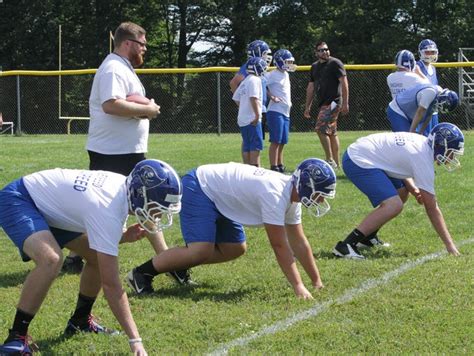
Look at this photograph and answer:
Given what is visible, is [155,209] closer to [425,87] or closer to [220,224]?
[220,224]

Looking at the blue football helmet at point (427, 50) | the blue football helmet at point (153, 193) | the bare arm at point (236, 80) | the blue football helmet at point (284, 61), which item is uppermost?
the blue football helmet at point (427, 50)

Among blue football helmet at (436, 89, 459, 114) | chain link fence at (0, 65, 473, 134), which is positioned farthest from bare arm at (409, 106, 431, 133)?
chain link fence at (0, 65, 473, 134)

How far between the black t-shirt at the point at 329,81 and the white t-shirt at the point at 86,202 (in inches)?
344

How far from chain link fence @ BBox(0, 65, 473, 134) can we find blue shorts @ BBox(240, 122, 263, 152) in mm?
11611

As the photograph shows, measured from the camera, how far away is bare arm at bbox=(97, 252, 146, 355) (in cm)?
415

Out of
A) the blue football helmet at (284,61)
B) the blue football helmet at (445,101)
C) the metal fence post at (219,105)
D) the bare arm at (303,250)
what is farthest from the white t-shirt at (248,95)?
the metal fence post at (219,105)

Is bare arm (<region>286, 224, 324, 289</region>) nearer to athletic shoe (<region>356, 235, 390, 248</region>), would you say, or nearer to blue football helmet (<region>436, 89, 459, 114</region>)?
athletic shoe (<region>356, 235, 390, 248</region>)

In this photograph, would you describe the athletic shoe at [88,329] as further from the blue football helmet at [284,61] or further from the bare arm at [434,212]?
the blue football helmet at [284,61]

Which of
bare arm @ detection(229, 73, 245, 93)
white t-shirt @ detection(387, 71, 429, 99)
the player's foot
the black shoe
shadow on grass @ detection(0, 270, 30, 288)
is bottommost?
shadow on grass @ detection(0, 270, 30, 288)

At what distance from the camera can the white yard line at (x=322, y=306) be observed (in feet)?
14.9

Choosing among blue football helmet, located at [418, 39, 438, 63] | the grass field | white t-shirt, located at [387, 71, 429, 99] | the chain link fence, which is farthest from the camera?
the chain link fence

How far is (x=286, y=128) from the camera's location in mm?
12289

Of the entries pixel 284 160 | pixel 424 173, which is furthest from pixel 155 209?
pixel 284 160

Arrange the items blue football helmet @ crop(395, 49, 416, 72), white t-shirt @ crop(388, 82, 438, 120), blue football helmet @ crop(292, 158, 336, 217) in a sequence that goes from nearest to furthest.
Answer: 1. blue football helmet @ crop(292, 158, 336, 217)
2. white t-shirt @ crop(388, 82, 438, 120)
3. blue football helmet @ crop(395, 49, 416, 72)
